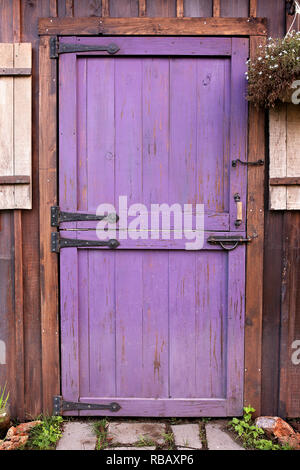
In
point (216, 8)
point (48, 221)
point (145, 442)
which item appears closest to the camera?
point (145, 442)

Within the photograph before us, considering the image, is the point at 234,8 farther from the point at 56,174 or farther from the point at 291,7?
the point at 56,174

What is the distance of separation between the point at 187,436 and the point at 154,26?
9.15ft

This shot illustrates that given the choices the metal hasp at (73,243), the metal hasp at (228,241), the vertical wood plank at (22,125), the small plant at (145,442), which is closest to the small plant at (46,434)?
the small plant at (145,442)

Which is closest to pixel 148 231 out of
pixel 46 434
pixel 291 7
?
pixel 46 434

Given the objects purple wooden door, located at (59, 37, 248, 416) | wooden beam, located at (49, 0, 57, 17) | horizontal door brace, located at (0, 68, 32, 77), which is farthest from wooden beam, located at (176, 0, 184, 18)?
horizontal door brace, located at (0, 68, 32, 77)

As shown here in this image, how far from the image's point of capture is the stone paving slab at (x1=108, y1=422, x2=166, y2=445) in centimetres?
266

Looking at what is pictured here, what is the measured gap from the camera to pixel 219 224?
2818 mm

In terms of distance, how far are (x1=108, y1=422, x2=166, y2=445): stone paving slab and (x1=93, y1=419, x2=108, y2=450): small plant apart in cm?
3

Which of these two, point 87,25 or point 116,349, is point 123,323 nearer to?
point 116,349

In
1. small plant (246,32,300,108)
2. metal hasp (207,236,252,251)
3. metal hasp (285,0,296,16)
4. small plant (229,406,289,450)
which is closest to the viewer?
small plant (246,32,300,108)

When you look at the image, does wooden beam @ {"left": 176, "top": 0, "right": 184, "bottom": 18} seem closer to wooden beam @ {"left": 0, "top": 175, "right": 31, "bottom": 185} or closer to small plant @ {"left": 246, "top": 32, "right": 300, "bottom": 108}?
small plant @ {"left": 246, "top": 32, "right": 300, "bottom": 108}

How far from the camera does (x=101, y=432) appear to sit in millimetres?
→ 2732

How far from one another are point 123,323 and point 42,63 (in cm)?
191
